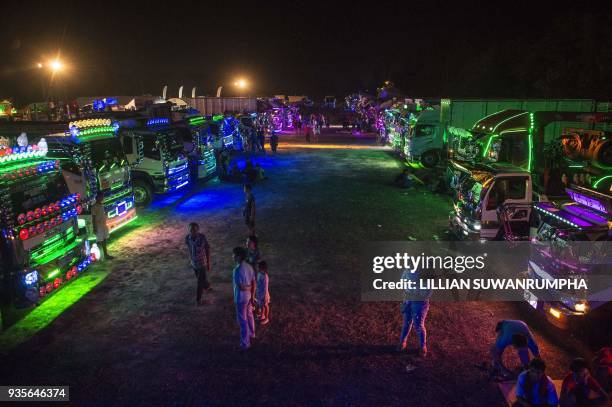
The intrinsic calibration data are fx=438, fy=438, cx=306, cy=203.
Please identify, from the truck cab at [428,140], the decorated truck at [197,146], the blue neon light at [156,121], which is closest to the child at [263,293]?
the blue neon light at [156,121]

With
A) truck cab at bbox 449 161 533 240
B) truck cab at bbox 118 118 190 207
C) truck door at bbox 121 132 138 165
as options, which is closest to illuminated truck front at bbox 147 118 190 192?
truck cab at bbox 118 118 190 207

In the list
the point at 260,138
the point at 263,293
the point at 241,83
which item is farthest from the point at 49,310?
the point at 241,83

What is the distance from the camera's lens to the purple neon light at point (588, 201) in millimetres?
6723

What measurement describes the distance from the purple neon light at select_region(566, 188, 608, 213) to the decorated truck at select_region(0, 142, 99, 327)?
29.8 ft

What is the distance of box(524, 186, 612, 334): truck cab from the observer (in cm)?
624

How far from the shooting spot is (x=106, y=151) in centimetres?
1178

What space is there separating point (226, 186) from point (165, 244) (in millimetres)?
7710

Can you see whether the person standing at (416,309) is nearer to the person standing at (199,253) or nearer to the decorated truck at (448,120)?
the person standing at (199,253)

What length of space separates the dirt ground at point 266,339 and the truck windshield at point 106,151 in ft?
7.01

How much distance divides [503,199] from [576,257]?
3.99 m

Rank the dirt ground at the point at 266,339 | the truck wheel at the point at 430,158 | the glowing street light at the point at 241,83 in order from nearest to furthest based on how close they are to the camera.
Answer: the dirt ground at the point at 266,339 < the truck wheel at the point at 430,158 < the glowing street light at the point at 241,83

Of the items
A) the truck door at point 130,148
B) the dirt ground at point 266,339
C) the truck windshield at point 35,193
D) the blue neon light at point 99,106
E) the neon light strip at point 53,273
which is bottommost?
the dirt ground at point 266,339

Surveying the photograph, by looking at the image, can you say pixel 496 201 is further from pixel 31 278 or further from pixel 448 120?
pixel 448 120

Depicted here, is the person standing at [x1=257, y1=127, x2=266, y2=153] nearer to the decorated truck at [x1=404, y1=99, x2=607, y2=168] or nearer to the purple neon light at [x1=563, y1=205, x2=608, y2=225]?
the decorated truck at [x1=404, y1=99, x2=607, y2=168]
